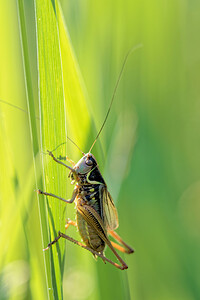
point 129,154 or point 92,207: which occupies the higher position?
point 129,154

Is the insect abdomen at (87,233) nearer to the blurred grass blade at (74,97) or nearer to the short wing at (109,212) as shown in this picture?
the short wing at (109,212)

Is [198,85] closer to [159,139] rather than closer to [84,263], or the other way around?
[159,139]

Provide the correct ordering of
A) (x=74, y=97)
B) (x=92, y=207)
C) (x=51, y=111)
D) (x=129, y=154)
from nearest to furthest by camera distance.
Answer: (x=51, y=111), (x=74, y=97), (x=129, y=154), (x=92, y=207)

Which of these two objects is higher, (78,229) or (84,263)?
(78,229)

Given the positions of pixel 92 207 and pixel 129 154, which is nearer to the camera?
pixel 129 154

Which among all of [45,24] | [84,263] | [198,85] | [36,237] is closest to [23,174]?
[36,237]

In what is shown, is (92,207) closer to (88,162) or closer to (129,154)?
(88,162)

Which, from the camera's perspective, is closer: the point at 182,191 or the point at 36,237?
the point at 36,237

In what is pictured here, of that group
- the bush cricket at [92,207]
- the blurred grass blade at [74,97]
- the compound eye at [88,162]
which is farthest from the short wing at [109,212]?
the blurred grass blade at [74,97]

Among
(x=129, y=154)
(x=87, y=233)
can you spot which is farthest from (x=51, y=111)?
(x=87, y=233)
